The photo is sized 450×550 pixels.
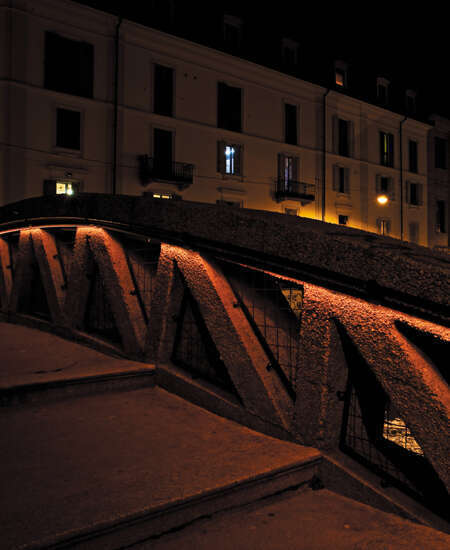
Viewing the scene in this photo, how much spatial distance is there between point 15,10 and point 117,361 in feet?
62.7

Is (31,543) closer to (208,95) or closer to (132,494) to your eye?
(132,494)

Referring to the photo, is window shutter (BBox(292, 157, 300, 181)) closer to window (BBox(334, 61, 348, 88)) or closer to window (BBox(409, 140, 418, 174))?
window (BBox(334, 61, 348, 88))

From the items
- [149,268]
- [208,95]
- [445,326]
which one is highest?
[208,95]

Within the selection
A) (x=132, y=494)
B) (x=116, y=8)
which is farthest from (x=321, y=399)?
(x=116, y=8)


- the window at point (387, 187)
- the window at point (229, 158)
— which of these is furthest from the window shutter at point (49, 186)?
the window at point (387, 187)

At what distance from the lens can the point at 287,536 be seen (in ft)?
7.42

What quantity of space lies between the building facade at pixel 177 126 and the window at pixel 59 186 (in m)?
0.04

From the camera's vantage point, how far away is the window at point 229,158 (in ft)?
82.0

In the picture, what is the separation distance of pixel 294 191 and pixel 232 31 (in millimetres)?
9408

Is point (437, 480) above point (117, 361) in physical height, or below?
below

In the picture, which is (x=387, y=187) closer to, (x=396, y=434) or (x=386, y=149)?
(x=386, y=149)

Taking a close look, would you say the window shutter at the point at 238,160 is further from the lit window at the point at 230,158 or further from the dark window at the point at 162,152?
the dark window at the point at 162,152

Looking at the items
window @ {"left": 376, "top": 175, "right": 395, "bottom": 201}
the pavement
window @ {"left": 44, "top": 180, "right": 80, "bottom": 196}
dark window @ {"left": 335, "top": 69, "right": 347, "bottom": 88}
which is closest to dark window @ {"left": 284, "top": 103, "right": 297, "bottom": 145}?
dark window @ {"left": 335, "top": 69, "right": 347, "bottom": 88}

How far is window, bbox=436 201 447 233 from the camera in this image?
35.6m
